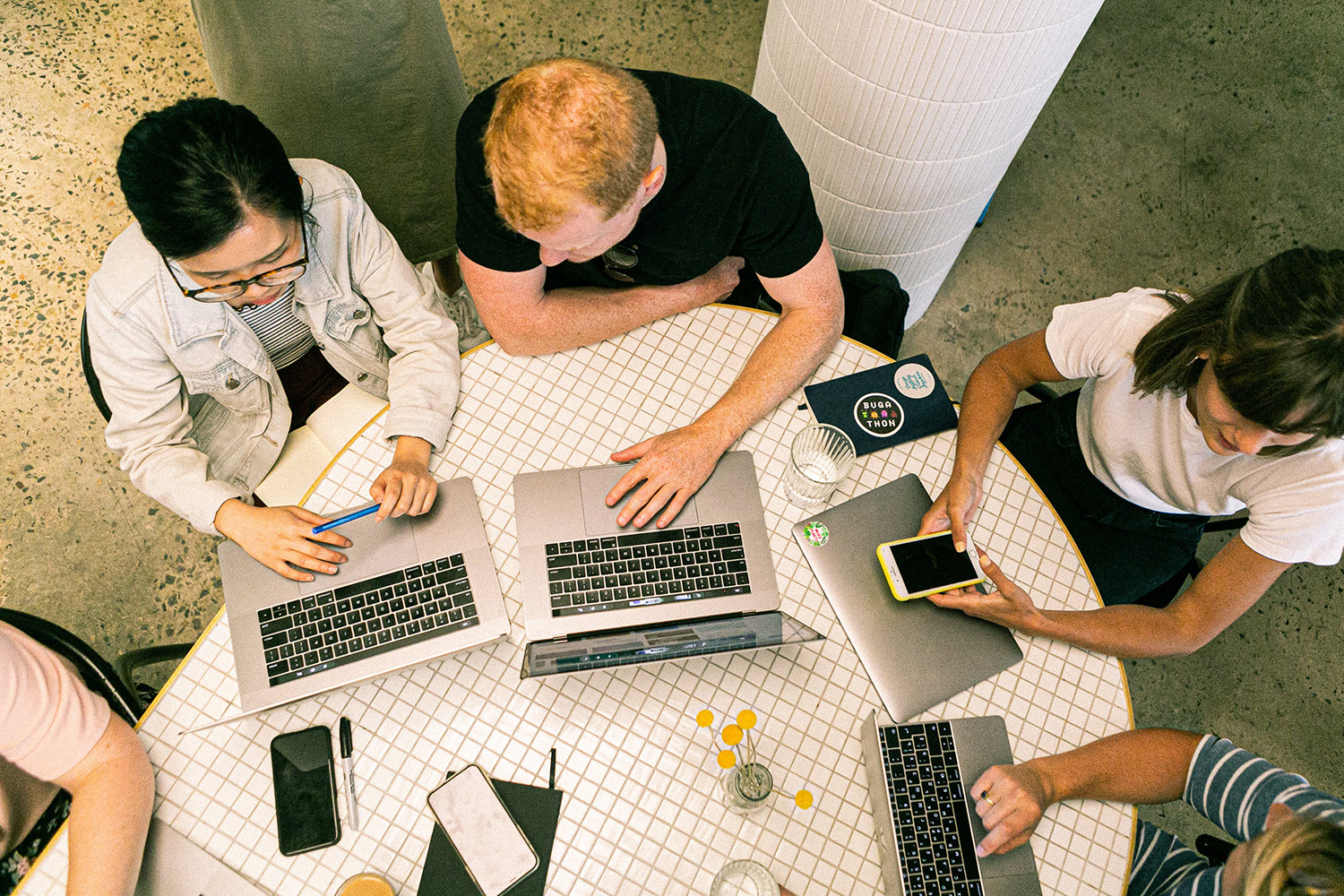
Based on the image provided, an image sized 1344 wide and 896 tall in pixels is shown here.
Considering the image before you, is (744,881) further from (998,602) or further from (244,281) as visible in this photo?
(244,281)

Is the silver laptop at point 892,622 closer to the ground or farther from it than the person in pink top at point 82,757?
farther from it

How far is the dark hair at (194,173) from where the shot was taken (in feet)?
3.71

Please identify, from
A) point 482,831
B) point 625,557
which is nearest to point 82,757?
point 482,831

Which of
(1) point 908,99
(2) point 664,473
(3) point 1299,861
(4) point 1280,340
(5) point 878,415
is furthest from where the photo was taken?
(1) point 908,99

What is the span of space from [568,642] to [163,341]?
842 mm

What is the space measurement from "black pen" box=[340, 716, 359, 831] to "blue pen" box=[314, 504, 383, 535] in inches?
11.3

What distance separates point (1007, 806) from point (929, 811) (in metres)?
0.11

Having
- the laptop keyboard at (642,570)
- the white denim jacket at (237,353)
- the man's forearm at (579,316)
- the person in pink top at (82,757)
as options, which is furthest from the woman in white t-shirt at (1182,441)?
the person in pink top at (82,757)

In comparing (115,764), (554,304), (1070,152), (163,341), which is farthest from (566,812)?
(1070,152)

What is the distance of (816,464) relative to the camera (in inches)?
55.3

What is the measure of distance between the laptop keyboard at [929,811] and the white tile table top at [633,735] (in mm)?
62

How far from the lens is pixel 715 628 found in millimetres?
1225

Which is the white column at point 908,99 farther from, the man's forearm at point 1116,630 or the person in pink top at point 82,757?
the person in pink top at point 82,757

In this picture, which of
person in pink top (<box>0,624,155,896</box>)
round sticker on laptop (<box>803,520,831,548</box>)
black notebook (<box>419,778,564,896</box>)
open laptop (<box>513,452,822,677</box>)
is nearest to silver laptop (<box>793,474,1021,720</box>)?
round sticker on laptop (<box>803,520,831,548</box>)
